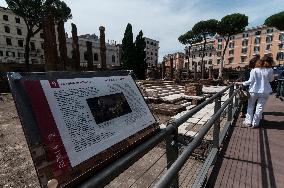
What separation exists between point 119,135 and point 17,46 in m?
54.3

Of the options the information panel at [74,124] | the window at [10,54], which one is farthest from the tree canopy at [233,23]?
the information panel at [74,124]

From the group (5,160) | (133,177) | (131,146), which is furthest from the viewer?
(5,160)

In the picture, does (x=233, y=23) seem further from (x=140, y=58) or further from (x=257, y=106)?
(x=257, y=106)

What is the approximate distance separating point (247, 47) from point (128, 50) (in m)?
44.0

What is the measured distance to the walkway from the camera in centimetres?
313

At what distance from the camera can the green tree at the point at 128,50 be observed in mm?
37656

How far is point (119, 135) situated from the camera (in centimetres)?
152

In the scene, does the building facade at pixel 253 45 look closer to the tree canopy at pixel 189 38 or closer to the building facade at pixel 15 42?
the tree canopy at pixel 189 38

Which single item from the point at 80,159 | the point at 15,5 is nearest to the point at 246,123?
the point at 80,159

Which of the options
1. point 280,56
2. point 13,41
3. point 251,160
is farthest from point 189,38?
point 251,160

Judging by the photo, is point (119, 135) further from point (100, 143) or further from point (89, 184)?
point (89, 184)

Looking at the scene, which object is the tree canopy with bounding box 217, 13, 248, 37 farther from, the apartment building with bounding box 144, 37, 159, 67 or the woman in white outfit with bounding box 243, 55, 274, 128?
the woman in white outfit with bounding box 243, 55, 274, 128

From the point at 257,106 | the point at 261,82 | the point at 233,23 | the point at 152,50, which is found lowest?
the point at 257,106

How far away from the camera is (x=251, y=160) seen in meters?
3.77
